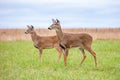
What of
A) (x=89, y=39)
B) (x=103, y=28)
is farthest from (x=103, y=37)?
(x=89, y=39)

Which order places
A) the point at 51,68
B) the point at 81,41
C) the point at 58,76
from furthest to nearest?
the point at 81,41 → the point at 51,68 → the point at 58,76

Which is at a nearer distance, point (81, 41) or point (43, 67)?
point (43, 67)

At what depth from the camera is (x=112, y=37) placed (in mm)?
39375

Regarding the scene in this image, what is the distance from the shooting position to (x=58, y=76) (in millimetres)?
13375

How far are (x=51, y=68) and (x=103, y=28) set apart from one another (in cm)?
3041

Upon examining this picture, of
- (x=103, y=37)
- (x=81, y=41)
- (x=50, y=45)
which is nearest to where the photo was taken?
(x=81, y=41)

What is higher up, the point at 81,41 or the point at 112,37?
the point at 81,41

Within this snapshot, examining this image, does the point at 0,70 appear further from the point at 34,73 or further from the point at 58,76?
the point at 58,76

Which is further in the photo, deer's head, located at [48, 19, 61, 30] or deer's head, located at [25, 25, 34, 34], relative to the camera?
deer's head, located at [25, 25, 34, 34]

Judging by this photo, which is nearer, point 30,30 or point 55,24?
point 55,24

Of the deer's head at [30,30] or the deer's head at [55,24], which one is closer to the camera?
the deer's head at [55,24]

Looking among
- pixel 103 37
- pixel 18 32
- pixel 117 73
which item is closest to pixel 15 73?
pixel 117 73

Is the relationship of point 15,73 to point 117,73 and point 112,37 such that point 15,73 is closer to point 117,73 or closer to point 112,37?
point 117,73

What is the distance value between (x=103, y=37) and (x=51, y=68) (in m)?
23.9
